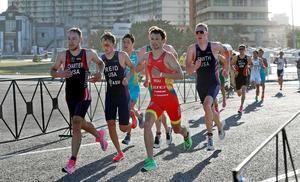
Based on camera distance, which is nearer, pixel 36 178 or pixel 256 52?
pixel 36 178

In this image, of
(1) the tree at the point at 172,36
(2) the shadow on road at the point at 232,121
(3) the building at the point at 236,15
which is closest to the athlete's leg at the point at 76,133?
(2) the shadow on road at the point at 232,121

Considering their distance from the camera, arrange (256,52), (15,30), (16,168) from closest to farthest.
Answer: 1. (16,168)
2. (256,52)
3. (15,30)

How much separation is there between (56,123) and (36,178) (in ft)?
17.9

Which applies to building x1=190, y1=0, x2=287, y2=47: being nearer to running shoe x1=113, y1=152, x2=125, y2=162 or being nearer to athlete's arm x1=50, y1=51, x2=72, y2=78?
running shoe x1=113, y1=152, x2=125, y2=162

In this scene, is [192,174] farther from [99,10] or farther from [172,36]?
[99,10]

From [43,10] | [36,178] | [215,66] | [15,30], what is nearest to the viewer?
[36,178]

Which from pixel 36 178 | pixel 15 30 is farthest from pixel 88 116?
pixel 15 30

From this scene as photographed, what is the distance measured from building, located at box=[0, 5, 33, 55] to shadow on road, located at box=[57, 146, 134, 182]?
123m

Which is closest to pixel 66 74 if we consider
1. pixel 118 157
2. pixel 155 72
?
pixel 155 72

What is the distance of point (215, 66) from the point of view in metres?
7.65

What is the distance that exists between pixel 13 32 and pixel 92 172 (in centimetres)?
12683

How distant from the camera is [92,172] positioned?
636cm

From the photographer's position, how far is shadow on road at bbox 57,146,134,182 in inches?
239

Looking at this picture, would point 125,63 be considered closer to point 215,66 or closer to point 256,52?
point 215,66
